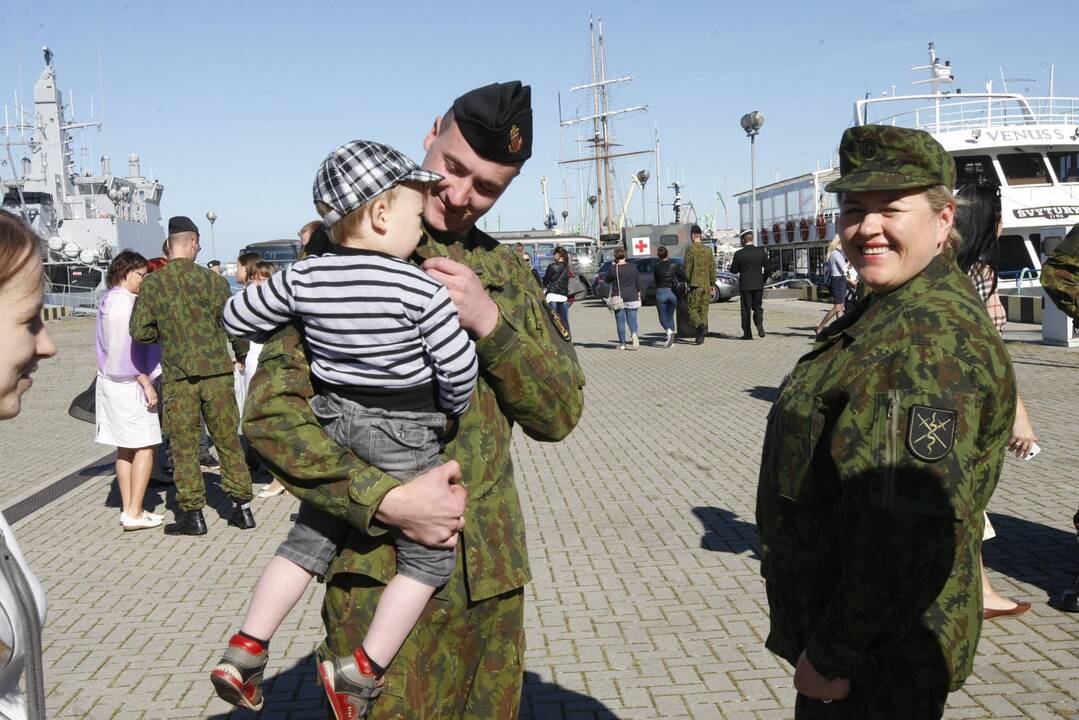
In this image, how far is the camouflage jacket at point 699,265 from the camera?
19703 mm

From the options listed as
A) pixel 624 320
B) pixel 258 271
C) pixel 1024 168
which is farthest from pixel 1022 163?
pixel 258 271

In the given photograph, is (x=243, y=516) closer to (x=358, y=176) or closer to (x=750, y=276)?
(x=358, y=176)

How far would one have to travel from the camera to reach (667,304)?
812 inches

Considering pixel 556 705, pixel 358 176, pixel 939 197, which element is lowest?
pixel 556 705

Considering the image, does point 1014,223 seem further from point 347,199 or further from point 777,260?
point 347,199

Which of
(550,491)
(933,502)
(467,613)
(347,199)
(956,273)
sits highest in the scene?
(347,199)

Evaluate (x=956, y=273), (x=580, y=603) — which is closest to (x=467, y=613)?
(x=956, y=273)

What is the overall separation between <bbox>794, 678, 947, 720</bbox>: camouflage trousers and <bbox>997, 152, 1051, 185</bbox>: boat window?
80.6 feet

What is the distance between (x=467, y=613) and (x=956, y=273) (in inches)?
54.1

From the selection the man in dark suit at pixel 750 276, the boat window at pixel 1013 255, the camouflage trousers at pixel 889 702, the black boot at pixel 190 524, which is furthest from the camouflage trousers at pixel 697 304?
the camouflage trousers at pixel 889 702

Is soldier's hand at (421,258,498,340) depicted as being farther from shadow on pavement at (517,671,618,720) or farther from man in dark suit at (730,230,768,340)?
man in dark suit at (730,230,768,340)

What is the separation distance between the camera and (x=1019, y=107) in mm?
25391

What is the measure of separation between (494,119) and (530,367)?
1.94 ft

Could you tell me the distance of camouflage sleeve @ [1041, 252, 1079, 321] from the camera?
5.40m
